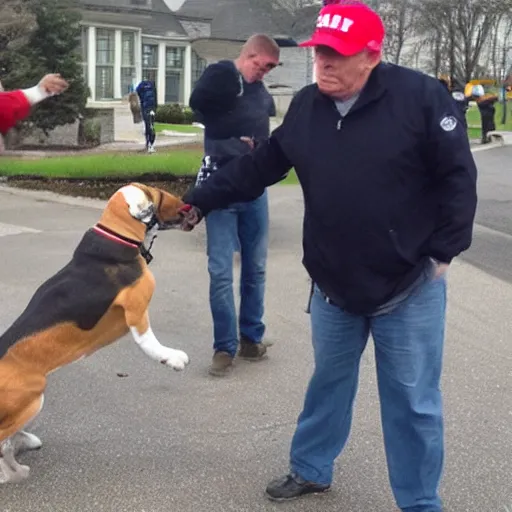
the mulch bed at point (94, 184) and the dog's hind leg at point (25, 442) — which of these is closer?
the dog's hind leg at point (25, 442)

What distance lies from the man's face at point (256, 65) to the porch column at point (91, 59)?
30.1 metres

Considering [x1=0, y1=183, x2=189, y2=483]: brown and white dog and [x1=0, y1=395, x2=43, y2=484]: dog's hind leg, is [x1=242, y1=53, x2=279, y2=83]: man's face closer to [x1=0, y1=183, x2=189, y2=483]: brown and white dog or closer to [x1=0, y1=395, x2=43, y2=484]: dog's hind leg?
[x1=0, y1=183, x2=189, y2=483]: brown and white dog

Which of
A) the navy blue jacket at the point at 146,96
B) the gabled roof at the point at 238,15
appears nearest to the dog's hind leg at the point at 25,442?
the navy blue jacket at the point at 146,96

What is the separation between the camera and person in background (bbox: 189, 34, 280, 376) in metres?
4.89

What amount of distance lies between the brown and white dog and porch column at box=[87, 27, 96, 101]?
31232mm

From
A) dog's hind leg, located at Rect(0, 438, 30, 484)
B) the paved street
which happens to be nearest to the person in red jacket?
the paved street

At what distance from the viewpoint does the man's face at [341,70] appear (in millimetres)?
3031

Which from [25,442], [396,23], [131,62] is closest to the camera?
[25,442]

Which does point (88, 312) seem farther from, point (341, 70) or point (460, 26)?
point (460, 26)

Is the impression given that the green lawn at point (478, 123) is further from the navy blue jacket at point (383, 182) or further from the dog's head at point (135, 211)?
the navy blue jacket at point (383, 182)

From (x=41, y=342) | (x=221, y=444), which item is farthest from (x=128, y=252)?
(x=221, y=444)

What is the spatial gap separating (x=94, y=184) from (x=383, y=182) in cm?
1059

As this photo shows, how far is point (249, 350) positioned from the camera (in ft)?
18.0

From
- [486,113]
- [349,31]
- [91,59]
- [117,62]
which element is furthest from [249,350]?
[117,62]
